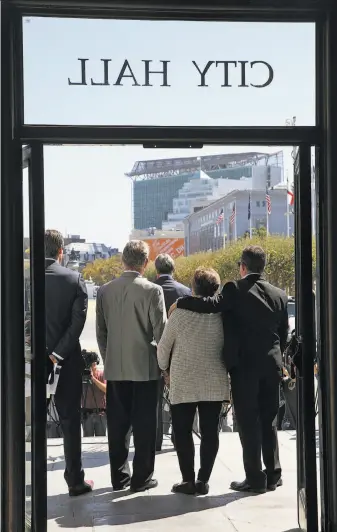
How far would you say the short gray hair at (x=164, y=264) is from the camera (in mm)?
5895

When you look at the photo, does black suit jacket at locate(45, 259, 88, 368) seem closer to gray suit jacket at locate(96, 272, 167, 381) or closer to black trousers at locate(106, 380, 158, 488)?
gray suit jacket at locate(96, 272, 167, 381)

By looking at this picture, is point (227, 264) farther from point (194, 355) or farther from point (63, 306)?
point (63, 306)

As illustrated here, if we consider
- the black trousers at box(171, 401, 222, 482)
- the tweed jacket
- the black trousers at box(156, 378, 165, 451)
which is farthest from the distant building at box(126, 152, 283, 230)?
the black trousers at box(156, 378, 165, 451)

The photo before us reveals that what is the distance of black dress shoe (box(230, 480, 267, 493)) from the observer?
5355mm

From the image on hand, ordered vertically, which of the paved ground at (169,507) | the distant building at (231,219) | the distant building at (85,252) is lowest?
the paved ground at (169,507)

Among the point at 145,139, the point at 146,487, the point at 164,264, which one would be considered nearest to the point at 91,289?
the point at 164,264

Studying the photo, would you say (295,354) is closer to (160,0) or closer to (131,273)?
(131,273)

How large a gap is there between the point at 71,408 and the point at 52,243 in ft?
3.28

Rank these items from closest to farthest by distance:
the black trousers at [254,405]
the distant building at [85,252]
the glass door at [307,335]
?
the glass door at [307,335], the black trousers at [254,405], the distant building at [85,252]

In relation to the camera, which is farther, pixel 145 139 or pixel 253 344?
pixel 253 344

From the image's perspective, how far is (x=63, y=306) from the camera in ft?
16.8

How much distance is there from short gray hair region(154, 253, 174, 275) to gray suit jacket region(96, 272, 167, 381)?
0.53 metres

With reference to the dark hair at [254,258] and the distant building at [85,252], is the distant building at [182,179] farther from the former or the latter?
the distant building at [85,252]

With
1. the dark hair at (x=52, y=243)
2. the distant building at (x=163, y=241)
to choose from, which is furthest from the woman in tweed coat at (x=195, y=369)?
the dark hair at (x=52, y=243)
